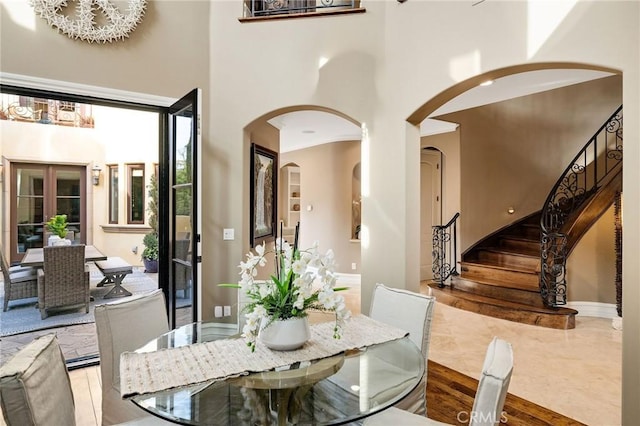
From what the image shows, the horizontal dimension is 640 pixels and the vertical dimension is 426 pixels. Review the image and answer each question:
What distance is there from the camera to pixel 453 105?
16.3ft

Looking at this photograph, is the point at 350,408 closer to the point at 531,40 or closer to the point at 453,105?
the point at 531,40

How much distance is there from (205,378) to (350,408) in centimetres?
56

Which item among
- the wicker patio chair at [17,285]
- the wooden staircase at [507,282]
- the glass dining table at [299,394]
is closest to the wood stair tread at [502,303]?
the wooden staircase at [507,282]

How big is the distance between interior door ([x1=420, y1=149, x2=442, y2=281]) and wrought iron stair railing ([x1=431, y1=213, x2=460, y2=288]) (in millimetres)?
825

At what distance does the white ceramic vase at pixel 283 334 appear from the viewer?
5.47 ft

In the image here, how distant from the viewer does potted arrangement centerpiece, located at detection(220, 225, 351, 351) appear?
1.62 metres

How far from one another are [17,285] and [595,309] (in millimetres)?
7283

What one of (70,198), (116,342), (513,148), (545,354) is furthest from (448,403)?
(70,198)

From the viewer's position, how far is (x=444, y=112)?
5309 mm

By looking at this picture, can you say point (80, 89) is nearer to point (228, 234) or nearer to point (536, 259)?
point (228, 234)

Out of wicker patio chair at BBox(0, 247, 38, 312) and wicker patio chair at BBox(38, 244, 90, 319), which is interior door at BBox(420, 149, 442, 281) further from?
wicker patio chair at BBox(0, 247, 38, 312)

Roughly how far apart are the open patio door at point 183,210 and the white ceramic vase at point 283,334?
5.51 ft

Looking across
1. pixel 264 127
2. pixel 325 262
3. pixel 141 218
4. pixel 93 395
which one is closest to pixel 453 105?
pixel 264 127

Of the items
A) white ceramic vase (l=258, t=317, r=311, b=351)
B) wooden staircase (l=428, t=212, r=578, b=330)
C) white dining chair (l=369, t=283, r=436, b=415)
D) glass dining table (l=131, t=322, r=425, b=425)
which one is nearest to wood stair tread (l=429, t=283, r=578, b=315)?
wooden staircase (l=428, t=212, r=578, b=330)
